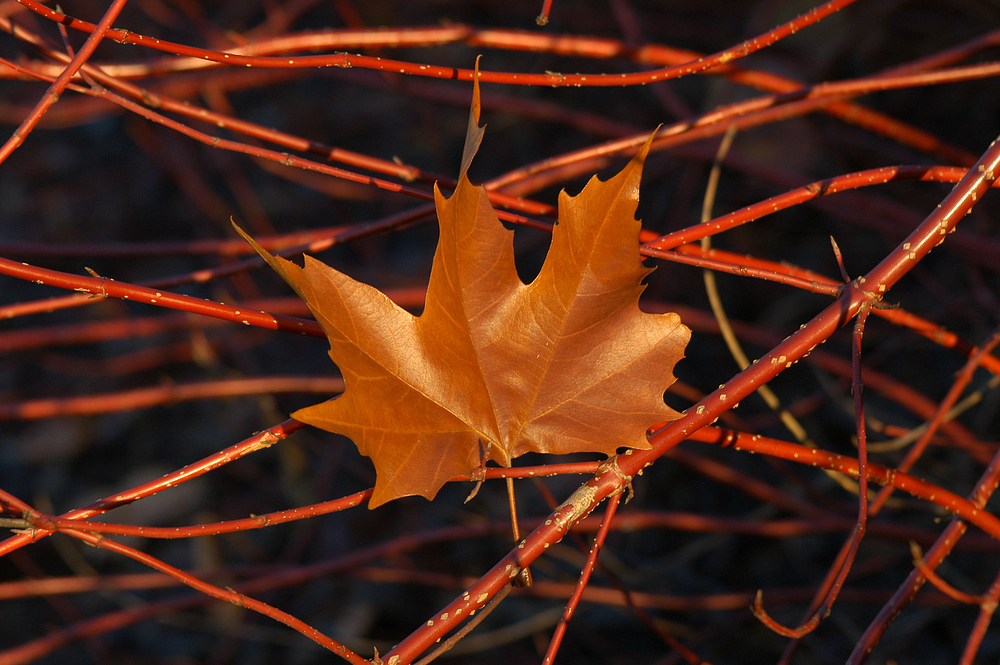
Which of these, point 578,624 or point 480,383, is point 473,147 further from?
point 578,624

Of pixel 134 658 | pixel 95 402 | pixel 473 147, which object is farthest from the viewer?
pixel 134 658

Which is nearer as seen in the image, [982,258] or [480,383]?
[480,383]

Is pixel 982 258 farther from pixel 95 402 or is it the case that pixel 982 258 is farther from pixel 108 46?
pixel 108 46

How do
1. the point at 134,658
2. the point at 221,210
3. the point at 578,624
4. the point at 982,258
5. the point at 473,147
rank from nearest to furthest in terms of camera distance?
the point at 473,147
the point at 982,258
the point at 578,624
the point at 134,658
the point at 221,210

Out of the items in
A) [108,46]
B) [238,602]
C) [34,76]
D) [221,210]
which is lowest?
[238,602]

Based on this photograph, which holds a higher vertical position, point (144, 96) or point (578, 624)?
point (144, 96)

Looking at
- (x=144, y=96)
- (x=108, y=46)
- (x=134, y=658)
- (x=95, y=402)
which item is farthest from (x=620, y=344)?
(x=108, y=46)
